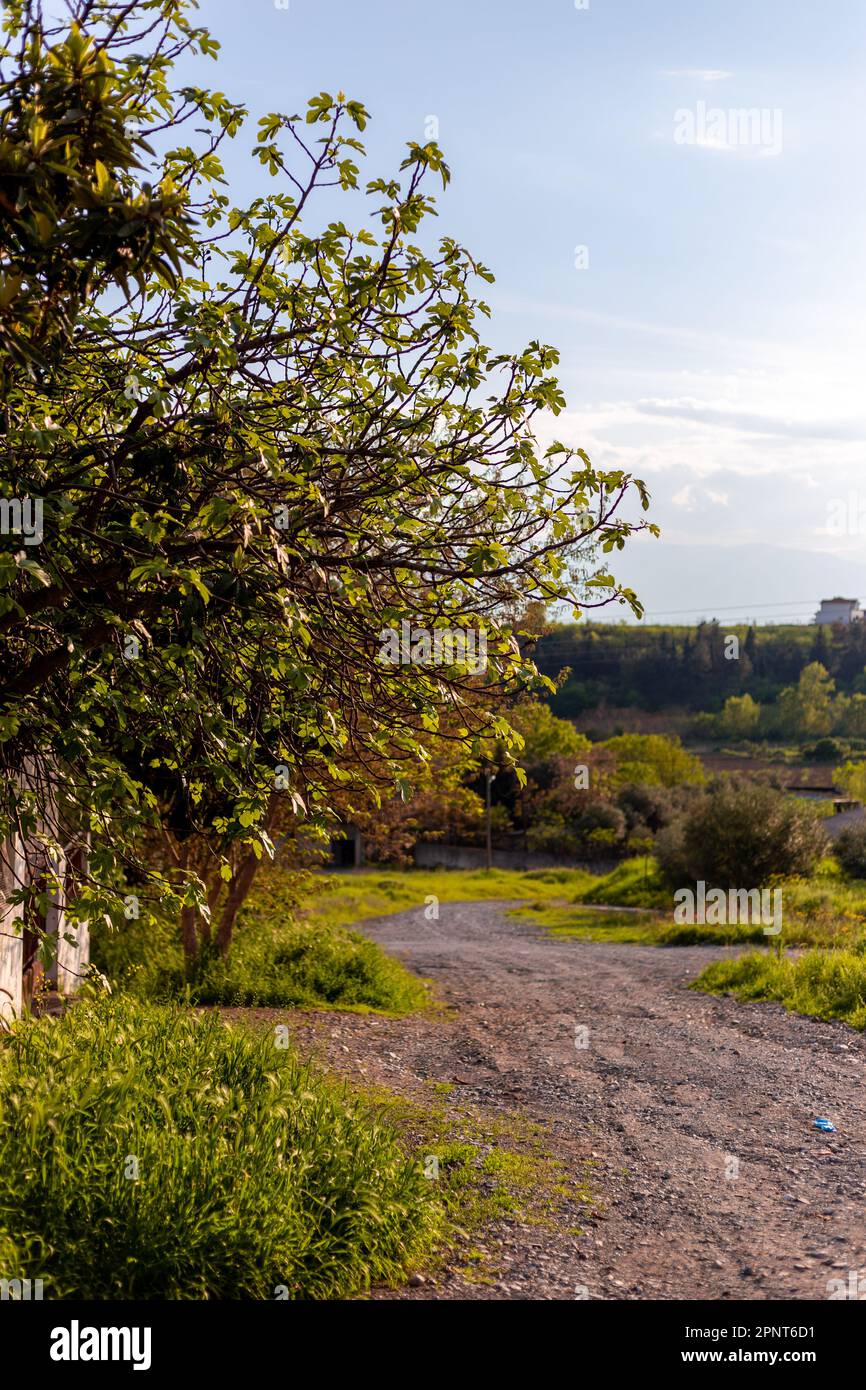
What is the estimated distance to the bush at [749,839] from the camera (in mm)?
24797

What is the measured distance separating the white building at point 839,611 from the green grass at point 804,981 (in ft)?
312

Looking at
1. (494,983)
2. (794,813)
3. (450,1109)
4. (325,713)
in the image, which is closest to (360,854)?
(794,813)

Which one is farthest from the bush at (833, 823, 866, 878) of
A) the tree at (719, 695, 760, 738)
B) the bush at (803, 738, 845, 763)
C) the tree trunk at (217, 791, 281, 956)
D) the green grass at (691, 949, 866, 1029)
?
the tree at (719, 695, 760, 738)

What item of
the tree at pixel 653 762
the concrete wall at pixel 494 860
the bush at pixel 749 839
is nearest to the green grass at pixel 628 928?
the bush at pixel 749 839

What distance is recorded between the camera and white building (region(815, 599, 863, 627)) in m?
106

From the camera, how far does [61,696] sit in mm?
6500

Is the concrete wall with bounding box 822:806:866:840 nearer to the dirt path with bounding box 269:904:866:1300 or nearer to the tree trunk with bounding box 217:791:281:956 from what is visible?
the dirt path with bounding box 269:904:866:1300

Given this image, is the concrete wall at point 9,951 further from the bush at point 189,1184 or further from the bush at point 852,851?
the bush at point 852,851

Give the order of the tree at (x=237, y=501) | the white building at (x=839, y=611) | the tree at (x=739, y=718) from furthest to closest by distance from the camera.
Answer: the white building at (x=839, y=611), the tree at (x=739, y=718), the tree at (x=237, y=501)

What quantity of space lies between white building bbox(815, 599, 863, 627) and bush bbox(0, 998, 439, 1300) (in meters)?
106

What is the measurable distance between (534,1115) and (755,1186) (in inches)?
79.7

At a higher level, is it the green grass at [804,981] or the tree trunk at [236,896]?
the tree trunk at [236,896]
